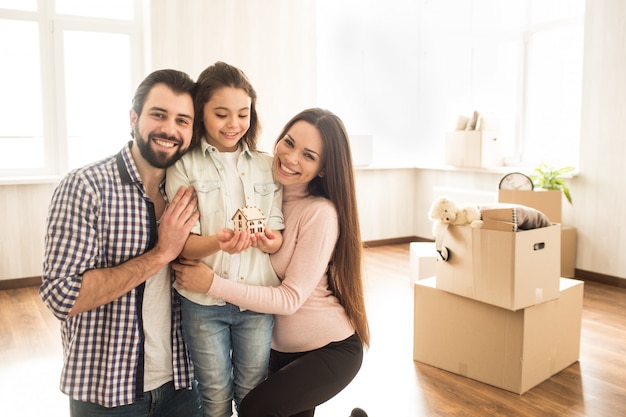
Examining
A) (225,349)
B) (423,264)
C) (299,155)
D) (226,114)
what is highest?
(226,114)

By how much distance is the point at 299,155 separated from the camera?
1686mm

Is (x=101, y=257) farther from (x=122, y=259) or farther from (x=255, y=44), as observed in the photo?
(x=255, y=44)

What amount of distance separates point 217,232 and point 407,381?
1.79 m

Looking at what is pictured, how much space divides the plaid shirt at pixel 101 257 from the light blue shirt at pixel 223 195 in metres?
0.12

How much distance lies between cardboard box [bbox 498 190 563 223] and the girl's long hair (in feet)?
11.0

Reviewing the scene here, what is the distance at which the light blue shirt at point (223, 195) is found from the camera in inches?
61.6

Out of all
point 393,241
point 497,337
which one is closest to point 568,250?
point 393,241

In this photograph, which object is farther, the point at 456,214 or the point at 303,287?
the point at 456,214

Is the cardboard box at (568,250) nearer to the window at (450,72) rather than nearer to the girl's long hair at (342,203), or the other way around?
the window at (450,72)

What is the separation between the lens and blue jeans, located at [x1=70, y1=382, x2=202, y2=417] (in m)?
1.49

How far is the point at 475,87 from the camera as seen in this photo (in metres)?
6.42

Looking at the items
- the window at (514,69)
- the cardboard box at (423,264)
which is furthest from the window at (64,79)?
the window at (514,69)

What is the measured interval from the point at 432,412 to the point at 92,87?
4.05 meters

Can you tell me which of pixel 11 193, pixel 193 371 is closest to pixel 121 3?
pixel 11 193
